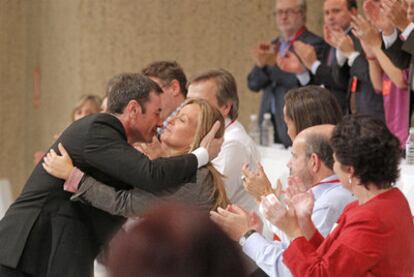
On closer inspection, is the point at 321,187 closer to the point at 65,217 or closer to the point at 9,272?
the point at 65,217

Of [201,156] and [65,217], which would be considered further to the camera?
[65,217]

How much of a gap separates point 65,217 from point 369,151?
1.47m

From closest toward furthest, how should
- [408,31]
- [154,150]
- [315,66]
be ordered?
[154,150], [408,31], [315,66]

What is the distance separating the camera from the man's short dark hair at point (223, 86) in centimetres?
423

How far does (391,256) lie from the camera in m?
2.42

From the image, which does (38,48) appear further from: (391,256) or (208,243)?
(208,243)

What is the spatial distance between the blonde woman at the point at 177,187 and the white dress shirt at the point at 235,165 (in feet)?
1.12

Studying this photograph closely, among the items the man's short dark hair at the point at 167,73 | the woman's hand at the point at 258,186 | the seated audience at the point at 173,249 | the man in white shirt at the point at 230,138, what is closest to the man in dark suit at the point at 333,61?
the man's short dark hair at the point at 167,73

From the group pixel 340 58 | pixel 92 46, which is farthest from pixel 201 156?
pixel 92 46

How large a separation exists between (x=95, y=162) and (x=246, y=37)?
13.7 ft

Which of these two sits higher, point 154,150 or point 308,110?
point 308,110

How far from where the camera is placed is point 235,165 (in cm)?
392

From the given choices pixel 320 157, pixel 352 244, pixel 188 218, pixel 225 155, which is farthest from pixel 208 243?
pixel 225 155

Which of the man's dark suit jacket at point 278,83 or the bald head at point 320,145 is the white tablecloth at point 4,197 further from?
the bald head at point 320,145
